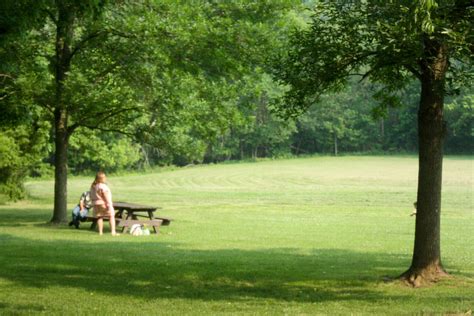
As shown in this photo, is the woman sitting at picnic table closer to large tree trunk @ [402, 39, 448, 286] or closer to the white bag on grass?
the white bag on grass

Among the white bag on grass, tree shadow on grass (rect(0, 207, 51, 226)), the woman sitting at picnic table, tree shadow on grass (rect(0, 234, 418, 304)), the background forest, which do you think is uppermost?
the background forest

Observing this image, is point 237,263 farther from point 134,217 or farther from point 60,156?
point 60,156

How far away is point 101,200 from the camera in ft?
70.6

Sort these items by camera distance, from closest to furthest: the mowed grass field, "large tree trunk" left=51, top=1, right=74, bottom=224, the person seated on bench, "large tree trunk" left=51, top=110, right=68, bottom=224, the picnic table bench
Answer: the mowed grass field
"large tree trunk" left=51, top=1, right=74, bottom=224
the picnic table bench
the person seated on bench
"large tree trunk" left=51, top=110, right=68, bottom=224

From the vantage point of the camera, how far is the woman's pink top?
2125cm

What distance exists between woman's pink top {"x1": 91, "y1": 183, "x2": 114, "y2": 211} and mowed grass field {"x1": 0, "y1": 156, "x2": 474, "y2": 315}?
913mm

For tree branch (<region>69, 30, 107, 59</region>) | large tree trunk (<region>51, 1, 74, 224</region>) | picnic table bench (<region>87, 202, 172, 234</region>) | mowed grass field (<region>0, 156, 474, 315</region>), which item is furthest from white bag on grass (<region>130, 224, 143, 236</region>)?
tree branch (<region>69, 30, 107, 59</region>)

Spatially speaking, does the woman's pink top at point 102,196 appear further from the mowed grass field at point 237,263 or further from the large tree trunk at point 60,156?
the large tree trunk at point 60,156

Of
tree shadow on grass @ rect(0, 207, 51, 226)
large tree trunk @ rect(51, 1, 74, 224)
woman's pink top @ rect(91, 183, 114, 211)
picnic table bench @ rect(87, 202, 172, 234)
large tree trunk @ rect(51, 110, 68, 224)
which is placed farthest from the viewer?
tree shadow on grass @ rect(0, 207, 51, 226)

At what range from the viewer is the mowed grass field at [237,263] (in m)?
10.5

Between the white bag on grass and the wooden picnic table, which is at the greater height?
the wooden picnic table

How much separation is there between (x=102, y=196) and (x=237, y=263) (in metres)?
7.68

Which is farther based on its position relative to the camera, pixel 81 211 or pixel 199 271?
pixel 81 211

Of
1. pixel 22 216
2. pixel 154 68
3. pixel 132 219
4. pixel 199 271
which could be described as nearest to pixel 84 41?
pixel 154 68
